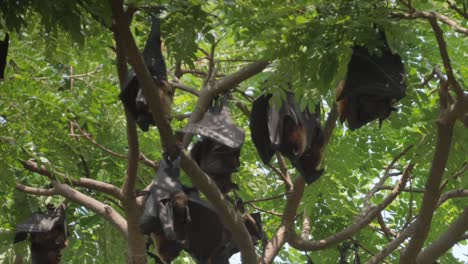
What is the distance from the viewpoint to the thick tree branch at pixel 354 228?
748cm

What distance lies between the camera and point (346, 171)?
27.5ft

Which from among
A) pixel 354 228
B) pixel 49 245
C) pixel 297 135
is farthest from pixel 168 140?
pixel 49 245

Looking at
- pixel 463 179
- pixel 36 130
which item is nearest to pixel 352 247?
pixel 463 179

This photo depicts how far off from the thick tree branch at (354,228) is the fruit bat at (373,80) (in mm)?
1560

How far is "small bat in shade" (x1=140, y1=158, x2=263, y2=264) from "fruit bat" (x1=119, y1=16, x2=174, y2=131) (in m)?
0.40

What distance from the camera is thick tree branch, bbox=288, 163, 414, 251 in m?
7.48

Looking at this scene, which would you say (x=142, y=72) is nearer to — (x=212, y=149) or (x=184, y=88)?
(x=184, y=88)

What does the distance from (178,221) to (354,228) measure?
1.57 meters

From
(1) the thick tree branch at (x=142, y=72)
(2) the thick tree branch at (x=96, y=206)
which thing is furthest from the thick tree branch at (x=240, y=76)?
(2) the thick tree branch at (x=96, y=206)

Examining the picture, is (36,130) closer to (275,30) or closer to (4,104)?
(4,104)

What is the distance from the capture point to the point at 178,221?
7059 mm

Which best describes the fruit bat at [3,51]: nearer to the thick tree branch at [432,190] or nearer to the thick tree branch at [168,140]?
the thick tree branch at [168,140]

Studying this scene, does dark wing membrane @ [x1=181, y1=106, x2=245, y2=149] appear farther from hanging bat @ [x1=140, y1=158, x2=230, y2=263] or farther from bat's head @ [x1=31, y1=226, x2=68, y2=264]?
bat's head @ [x1=31, y1=226, x2=68, y2=264]

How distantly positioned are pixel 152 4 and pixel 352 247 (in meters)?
3.91
